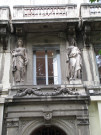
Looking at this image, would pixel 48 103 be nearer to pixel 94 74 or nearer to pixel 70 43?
pixel 94 74

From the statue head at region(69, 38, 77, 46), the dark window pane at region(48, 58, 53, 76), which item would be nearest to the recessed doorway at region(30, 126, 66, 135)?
the dark window pane at region(48, 58, 53, 76)

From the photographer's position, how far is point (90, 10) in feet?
37.4

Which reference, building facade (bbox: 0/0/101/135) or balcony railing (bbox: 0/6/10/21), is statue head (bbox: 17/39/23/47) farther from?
balcony railing (bbox: 0/6/10/21)

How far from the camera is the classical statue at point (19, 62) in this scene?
10.1 meters

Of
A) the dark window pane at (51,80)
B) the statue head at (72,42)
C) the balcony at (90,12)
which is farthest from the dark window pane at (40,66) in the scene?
the balcony at (90,12)

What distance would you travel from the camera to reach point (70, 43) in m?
11.0

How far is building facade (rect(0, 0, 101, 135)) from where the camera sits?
907cm

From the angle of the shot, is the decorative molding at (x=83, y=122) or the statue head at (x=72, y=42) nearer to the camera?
the decorative molding at (x=83, y=122)

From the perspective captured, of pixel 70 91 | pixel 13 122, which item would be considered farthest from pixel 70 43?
pixel 13 122

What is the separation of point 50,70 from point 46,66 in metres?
0.27

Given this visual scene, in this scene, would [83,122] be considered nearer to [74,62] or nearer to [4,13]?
[74,62]

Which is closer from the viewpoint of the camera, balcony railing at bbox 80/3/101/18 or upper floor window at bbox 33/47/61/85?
upper floor window at bbox 33/47/61/85

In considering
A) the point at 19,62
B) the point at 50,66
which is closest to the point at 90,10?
the point at 50,66

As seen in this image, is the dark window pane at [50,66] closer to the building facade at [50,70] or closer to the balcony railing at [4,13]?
the building facade at [50,70]
